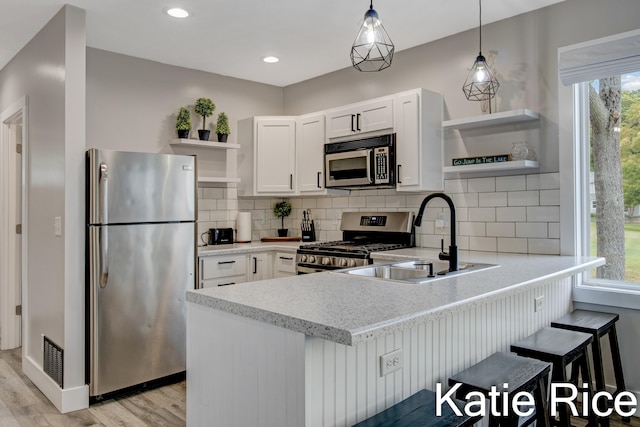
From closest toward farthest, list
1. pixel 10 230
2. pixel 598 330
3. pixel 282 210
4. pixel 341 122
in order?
pixel 598 330
pixel 341 122
pixel 10 230
pixel 282 210

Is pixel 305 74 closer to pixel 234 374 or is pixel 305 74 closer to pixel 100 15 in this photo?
pixel 100 15

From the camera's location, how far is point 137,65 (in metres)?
4.12

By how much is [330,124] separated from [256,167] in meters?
0.85

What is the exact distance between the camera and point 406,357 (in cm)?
180

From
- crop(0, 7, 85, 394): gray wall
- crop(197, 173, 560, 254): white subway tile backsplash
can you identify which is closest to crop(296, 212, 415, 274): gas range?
crop(197, 173, 560, 254): white subway tile backsplash

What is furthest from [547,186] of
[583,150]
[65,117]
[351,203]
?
[65,117]

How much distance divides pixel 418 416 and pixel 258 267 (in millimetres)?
2781

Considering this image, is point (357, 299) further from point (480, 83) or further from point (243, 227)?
point (243, 227)

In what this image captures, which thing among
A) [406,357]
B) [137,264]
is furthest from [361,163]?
[406,357]

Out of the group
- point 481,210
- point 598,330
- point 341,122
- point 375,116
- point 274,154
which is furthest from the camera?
point 274,154

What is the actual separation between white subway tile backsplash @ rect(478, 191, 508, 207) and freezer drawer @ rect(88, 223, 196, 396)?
7.04ft

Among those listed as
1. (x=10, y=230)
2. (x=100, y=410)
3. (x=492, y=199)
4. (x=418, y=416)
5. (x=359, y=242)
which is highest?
(x=492, y=199)

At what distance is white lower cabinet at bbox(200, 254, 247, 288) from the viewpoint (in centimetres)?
379

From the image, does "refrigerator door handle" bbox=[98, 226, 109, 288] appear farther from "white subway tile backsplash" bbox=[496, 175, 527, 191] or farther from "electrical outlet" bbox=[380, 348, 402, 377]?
"white subway tile backsplash" bbox=[496, 175, 527, 191]
